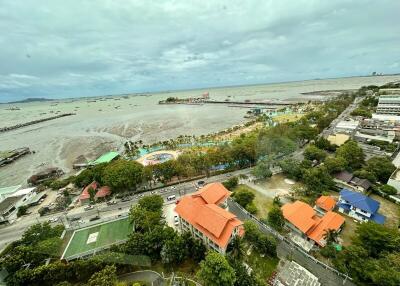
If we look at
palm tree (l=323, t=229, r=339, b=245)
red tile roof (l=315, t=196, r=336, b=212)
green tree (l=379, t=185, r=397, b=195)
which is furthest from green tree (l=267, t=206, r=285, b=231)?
green tree (l=379, t=185, r=397, b=195)

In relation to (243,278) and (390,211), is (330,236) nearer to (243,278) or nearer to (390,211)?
(243,278)

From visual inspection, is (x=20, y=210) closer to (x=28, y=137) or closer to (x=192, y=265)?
(x=192, y=265)

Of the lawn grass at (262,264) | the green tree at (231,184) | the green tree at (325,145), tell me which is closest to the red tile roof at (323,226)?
the lawn grass at (262,264)

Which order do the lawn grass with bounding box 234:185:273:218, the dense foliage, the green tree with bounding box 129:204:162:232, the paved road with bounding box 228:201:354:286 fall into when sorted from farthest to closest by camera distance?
1. the lawn grass with bounding box 234:185:273:218
2. the green tree with bounding box 129:204:162:232
3. the paved road with bounding box 228:201:354:286
4. the dense foliage

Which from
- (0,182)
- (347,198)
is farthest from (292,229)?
(0,182)

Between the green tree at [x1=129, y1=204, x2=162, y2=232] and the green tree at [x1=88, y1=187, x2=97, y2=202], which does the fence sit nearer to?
the green tree at [x1=129, y1=204, x2=162, y2=232]
